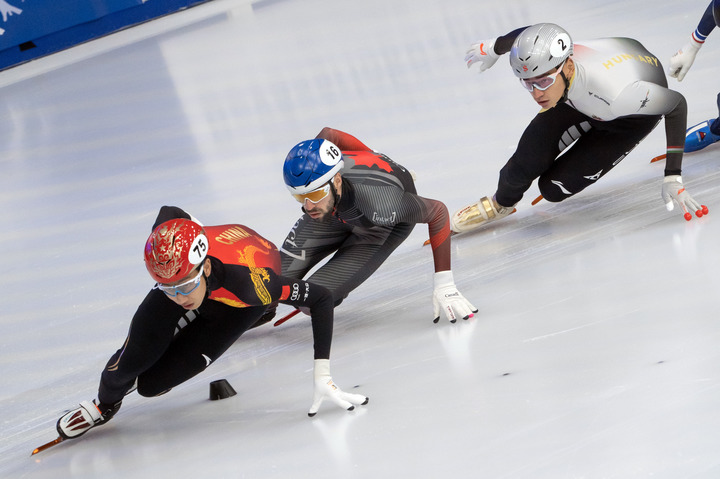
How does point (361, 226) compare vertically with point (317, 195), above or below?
below

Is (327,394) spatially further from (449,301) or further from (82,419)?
(82,419)

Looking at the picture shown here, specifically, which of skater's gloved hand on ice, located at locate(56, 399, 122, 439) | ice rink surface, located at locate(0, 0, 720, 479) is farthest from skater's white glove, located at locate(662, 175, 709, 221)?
skater's gloved hand on ice, located at locate(56, 399, 122, 439)

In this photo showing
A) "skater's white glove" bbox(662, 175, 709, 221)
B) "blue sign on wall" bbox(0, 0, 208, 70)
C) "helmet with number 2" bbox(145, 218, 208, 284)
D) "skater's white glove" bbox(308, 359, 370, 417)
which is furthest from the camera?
"blue sign on wall" bbox(0, 0, 208, 70)

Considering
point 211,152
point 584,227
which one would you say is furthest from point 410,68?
point 584,227

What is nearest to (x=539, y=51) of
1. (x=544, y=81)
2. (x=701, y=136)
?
(x=544, y=81)

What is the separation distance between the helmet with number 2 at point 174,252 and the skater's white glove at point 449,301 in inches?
44.0

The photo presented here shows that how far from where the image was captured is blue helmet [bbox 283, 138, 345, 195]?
331 cm

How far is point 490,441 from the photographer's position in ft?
8.02

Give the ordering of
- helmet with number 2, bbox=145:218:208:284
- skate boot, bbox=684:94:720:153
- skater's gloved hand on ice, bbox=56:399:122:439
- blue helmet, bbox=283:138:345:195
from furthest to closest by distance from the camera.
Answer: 1. skate boot, bbox=684:94:720:153
2. blue helmet, bbox=283:138:345:195
3. skater's gloved hand on ice, bbox=56:399:122:439
4. helmet with number 2, bbox=145:218:208:284

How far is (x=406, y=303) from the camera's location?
12.7 ft

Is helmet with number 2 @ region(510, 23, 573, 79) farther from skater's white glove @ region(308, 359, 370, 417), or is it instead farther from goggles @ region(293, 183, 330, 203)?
skater's white glove @ region(308, 359, 370, 417)

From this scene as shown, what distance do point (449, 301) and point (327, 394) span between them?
82 cm

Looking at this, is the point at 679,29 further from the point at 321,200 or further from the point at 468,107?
the point at 321,200

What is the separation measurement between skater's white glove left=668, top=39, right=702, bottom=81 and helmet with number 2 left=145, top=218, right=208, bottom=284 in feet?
9.82
